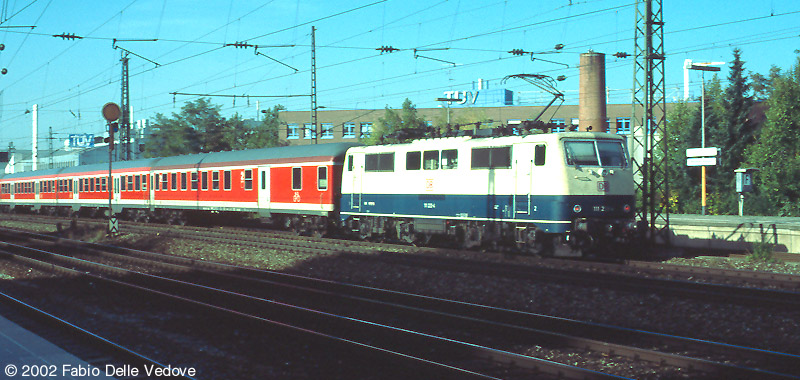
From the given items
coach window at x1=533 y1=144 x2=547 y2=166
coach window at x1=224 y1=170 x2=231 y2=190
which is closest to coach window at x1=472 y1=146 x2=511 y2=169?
coach window at x1=533 y1=144 x2=547 y2=166

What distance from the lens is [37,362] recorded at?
8.50 metres

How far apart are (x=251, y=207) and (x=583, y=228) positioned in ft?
53.6

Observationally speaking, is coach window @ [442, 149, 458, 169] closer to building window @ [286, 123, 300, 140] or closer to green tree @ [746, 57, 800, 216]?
green tree @ [746, 57, 800, 216]

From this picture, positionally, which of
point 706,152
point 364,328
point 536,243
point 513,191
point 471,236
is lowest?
point 364,328

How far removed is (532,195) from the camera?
62.8ft

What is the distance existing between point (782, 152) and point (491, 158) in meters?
28.9

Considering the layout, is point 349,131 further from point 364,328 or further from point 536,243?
point 364,328

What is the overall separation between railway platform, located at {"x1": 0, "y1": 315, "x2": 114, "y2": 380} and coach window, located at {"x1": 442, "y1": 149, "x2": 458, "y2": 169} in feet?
43.7

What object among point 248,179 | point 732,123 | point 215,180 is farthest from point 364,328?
point 732,123

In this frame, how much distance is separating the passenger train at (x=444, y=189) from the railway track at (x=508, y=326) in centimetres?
633

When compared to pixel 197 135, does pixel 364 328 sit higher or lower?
lower

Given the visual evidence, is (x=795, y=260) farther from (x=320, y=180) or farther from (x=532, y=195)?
(x=320, y=180)

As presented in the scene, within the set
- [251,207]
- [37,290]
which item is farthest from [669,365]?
[251,207]

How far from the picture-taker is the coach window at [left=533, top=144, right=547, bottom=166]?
18859 millimetres
